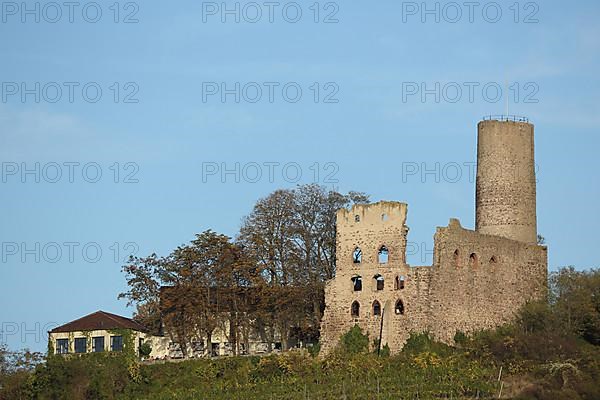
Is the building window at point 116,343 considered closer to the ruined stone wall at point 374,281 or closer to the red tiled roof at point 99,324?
the red tiled roof at point 99,324

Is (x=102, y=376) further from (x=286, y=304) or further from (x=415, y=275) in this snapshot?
(x=415, y=275)

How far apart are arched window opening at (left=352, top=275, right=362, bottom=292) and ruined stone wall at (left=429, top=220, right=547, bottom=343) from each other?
127 inches

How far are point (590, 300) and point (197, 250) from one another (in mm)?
16890

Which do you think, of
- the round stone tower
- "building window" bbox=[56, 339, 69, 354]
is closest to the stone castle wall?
the round stone tower

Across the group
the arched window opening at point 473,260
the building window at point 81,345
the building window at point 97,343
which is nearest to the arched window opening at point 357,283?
the arched window opening at point 473,260

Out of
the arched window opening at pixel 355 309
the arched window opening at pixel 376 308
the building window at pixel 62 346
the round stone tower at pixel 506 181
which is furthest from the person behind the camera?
the building window at pixel 62 346

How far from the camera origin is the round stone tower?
67.1 meters

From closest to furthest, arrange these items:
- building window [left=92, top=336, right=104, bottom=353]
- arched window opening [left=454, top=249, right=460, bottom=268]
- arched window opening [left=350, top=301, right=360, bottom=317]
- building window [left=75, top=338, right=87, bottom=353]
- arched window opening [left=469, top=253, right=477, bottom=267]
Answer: arched window opening [left=454, top=249, right=460, bottom=268] < arched window opening [left=350, top=301, right=360, bottom=317] < arched window opening [left=469, top=253, right=477, bottom=267] < building window [left=92, top=336, right=104, bottom=353] < building window [left=75, top=338, right=87, bottom=353]

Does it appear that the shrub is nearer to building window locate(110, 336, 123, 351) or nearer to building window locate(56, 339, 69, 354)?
building window locate(110, 336, 123, 351)

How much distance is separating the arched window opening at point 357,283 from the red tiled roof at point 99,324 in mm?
11965

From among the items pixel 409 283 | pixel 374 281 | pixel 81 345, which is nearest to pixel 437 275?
pixel 409 283

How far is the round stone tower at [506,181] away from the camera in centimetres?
6712

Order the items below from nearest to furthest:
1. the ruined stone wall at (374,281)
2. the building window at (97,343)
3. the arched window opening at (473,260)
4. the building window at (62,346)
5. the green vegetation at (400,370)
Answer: the green vegetation at (400,370) < the ruined stone wall at (374,281) < the arched window opening at (473,260) < the building window at (97,343) < the building window at (62,346)

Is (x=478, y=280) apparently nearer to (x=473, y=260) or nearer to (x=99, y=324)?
(x=473, y=260)
